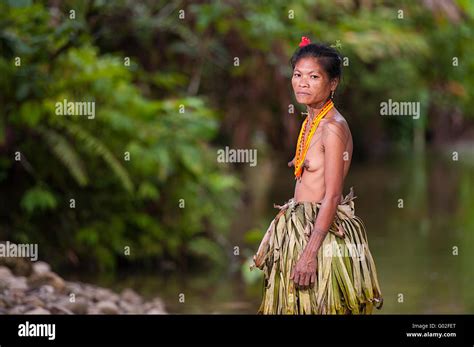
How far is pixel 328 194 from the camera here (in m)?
3.34

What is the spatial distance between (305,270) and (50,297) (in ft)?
9.51

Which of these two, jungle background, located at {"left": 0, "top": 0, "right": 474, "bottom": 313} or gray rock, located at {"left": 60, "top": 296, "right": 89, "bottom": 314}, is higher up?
jungle background, located at {"left": 0, "top": 0, "right": 474, "bottom": 313}

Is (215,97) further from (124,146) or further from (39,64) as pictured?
(39,64)

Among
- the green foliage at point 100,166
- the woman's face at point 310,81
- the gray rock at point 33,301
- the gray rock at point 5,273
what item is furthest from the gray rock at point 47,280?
the woman's face at point 310,81

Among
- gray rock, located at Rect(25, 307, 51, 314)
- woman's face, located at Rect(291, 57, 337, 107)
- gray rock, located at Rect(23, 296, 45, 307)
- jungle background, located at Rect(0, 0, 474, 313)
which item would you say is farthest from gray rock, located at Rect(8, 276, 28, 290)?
woman's face, located at Rect(291, 57, 337, 107)

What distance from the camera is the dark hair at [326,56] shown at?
134 inches

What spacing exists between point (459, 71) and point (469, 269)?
15409 mm

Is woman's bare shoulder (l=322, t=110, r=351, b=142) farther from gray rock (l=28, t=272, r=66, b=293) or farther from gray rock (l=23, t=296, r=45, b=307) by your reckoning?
gray rock (l=28, t=272, r=66, b=293)

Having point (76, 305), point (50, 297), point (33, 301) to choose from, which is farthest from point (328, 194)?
point (50, 297)

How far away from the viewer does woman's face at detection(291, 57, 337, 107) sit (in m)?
3.40

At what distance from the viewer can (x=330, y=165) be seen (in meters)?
3.34

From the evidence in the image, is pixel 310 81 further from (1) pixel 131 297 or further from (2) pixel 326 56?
(1) pixel 131 297

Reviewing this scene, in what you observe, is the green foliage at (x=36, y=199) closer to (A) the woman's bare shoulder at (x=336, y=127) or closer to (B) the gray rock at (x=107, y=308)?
(B) the gray rock at (x=107, y=308)
